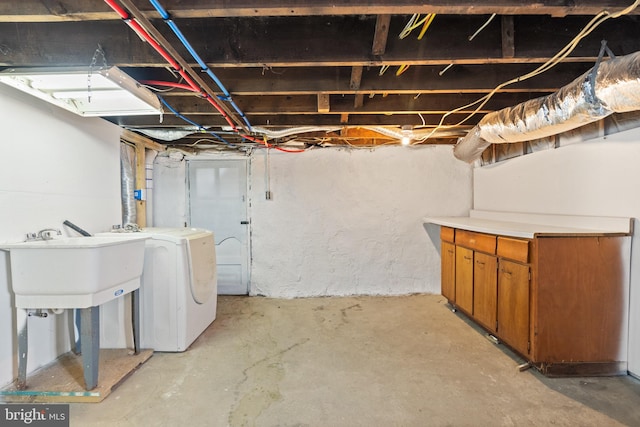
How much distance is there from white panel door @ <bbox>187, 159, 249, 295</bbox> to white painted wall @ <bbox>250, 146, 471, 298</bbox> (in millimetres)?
154

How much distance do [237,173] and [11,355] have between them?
252 cm

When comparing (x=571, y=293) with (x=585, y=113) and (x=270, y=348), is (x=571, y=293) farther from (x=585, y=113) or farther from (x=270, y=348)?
(x=270, y=348)

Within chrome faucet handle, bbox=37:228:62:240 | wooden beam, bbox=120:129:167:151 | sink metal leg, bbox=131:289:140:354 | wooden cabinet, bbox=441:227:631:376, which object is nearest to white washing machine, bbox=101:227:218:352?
sink metal leg, bbox=131:289:140:354

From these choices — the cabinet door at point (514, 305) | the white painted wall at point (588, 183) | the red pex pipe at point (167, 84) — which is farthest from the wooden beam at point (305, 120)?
the cabinet door at point (514, 305)

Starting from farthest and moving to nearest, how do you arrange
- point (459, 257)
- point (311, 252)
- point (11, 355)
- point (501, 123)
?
point (311, 252)
point (459, 257)
point (501, 123)
point (11, 355)

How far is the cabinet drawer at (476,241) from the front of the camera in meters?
2.45

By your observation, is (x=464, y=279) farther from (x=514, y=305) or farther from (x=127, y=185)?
(x=127, y=185)

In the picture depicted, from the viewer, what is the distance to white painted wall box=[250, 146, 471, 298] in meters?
3.78

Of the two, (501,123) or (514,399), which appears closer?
(514,399)

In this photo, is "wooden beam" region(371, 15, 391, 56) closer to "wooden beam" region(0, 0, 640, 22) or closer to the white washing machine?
"wooden beam" region(0, 0, 640, 22)

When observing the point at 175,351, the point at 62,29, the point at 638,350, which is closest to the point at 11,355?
the point at 175,351

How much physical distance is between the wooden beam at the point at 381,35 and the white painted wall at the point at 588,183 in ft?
5.69

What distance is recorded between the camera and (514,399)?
1.78 metres

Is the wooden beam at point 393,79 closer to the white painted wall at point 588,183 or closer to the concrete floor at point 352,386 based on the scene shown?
the white painted wall at point 588,183
